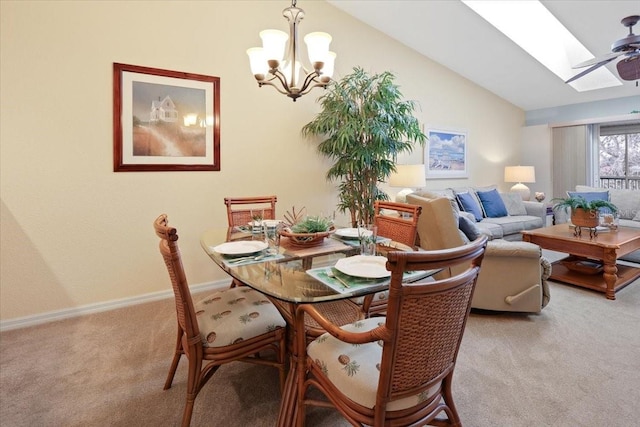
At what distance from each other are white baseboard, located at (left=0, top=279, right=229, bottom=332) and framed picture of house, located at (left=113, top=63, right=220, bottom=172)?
1.14 metres

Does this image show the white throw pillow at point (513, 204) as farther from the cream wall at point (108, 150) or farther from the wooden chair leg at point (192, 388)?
the wooden chair leg at point (192, 388)

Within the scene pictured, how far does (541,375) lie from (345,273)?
4.68 feet

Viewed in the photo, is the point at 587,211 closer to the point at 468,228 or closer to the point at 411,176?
the point at 468,228

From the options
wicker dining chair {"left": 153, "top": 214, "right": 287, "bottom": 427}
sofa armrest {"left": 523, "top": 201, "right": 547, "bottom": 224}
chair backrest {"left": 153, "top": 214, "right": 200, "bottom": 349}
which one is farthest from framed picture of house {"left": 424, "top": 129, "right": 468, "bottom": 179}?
chair backrest {"left": 153, "top": 214, "right": 200, "bottom": 349}

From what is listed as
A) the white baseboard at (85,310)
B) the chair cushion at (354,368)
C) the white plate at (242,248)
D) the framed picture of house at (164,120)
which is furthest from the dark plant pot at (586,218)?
the white baseboard at (85,310)

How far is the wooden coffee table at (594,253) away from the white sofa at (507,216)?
2.65 feet

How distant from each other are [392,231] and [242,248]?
1.02m

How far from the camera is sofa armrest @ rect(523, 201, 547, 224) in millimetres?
5191

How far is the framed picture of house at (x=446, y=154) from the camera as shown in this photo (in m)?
5.07

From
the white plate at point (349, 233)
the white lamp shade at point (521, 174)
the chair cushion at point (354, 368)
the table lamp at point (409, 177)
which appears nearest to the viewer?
the chair cushion at point (354, 368)

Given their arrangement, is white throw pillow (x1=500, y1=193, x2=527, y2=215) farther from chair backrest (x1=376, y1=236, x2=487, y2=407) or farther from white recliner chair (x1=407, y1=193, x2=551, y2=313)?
chair backrest (x1=376, y1=236, x2=487, y2=407)

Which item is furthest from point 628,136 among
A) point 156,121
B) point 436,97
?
point 156,121

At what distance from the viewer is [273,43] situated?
6.90ft

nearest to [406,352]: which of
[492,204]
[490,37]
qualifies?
[490,37]
